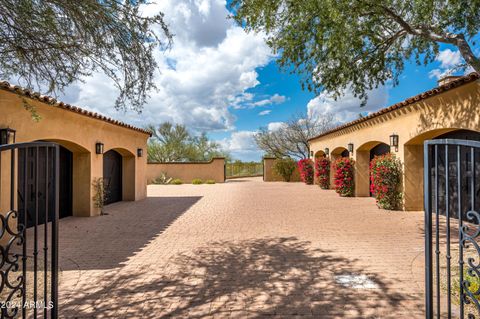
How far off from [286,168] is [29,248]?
Answer: 1967cm

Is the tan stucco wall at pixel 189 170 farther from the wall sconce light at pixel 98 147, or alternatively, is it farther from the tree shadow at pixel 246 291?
the tree shadow at pixel 246 291

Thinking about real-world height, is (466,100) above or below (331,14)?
below

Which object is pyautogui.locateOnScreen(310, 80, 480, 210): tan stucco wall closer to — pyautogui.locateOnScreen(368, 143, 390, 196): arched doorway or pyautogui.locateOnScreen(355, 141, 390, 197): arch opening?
pyautogui.locateOnScreen(355, 141, 390, 197): arch opening

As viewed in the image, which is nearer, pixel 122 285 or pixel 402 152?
pixel 122 285

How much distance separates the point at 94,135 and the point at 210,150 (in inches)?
815

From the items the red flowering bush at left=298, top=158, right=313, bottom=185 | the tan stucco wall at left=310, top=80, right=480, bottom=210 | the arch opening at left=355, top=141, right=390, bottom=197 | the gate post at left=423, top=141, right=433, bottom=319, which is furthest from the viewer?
the red flowering bush at left=298, top=158, right=313, bottom=185

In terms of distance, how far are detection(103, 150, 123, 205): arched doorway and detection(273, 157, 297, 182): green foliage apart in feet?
46.6

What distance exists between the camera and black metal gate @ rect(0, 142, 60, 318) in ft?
7.90

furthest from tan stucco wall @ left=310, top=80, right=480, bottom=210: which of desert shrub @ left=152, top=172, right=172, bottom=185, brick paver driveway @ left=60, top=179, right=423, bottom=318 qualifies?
desert shrub @ left=152, top=172, right=172, bottom=185

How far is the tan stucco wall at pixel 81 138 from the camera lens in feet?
19.6

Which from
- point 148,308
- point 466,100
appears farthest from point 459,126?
point 148,308

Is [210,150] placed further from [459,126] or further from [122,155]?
[459,126]

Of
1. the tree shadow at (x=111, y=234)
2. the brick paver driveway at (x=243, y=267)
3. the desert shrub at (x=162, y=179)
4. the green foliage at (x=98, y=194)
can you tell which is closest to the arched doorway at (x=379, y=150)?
the brick paver driveway at (x=243, y=267)

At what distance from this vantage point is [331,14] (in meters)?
4.96
